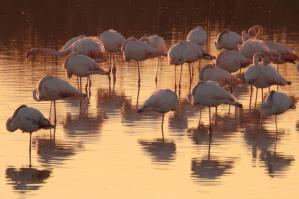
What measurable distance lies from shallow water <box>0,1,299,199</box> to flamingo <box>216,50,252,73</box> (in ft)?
1.67

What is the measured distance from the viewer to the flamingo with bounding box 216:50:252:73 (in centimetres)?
2012

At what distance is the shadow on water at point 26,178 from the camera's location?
12.7 meters

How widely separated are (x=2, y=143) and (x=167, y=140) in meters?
2.35

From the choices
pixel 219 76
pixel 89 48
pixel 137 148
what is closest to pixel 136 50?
pixel 89 48

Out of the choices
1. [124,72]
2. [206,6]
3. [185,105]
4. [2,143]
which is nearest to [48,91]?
[2,143]

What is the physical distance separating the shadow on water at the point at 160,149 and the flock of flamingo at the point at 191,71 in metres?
0.68

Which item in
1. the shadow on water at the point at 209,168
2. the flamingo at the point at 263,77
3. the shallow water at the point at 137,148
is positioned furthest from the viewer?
the flamingo at the point at 263,77

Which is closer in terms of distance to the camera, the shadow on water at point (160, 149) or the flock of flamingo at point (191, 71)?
the shadow on water at point (160, 149)

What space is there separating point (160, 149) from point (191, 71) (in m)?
8.23

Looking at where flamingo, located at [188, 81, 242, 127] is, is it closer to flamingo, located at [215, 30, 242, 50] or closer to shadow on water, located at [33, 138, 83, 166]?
shadow on water, located at [33, 138, 83, 166]

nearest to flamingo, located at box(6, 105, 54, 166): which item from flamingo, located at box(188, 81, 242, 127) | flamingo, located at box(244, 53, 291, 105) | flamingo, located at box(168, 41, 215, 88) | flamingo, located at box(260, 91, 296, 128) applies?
flamingo, located at box(188, 81, 242, 127)

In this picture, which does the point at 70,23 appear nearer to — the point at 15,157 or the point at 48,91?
the point at 48,91

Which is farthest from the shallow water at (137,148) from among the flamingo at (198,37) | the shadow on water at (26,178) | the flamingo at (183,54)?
the flamingo at (198,37)

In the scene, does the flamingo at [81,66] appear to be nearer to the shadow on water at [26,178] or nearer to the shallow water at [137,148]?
the shallow water at [137,148]
